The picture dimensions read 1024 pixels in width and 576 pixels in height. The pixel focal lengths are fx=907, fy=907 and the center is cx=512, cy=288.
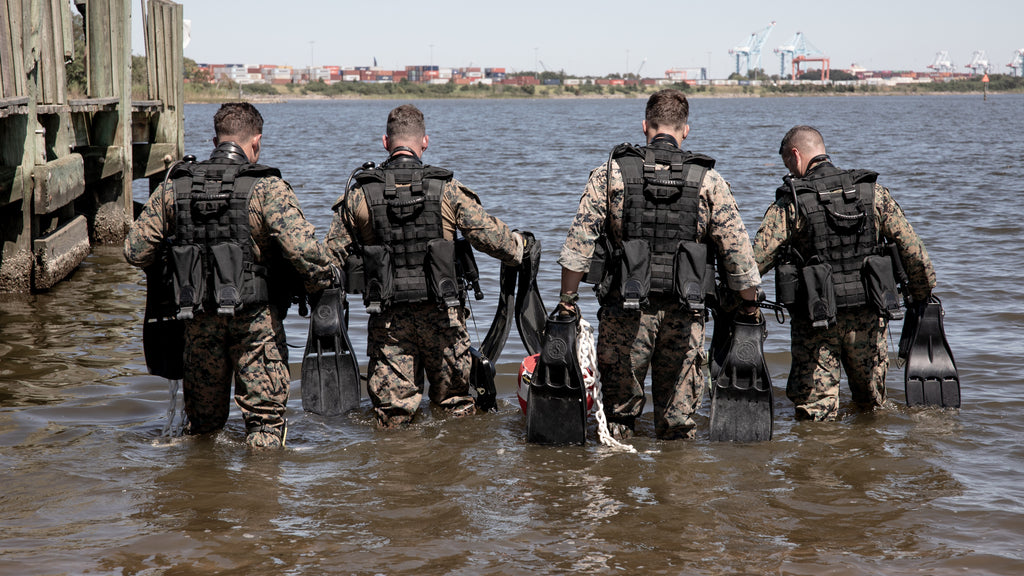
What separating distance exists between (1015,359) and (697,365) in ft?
13.3

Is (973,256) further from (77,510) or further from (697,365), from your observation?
(77,510)

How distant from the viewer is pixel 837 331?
544 centimetres

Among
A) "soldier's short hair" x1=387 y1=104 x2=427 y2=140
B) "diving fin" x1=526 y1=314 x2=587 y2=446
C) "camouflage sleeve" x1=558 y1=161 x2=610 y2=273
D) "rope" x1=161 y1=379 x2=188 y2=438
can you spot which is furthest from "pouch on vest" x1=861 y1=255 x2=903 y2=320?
"rope" x1=161 y1=379 x2=188 y2=438

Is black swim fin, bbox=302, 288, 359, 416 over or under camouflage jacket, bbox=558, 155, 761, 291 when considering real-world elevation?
under

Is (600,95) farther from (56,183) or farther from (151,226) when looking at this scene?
(151,226)

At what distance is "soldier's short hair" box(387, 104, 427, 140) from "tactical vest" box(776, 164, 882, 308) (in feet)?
7.18

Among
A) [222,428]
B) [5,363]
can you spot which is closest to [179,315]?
[222,428]

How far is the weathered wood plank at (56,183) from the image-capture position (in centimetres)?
863

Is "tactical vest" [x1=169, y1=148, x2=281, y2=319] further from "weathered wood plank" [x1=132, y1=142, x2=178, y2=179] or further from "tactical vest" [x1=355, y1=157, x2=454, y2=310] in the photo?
"weathered wood plank" [x1=132, y1=142, x2=178, y2=179]

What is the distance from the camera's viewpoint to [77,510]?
14.5 feet

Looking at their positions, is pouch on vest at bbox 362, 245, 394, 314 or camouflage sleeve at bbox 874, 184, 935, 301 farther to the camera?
camouflage sleeve at bbox 874, 184, 935, 301

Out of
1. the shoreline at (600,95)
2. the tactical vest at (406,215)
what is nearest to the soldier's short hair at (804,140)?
the tactical vest at (406,215)

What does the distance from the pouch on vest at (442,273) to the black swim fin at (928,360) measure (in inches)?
114

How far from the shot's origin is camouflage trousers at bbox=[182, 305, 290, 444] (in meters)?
4.94
